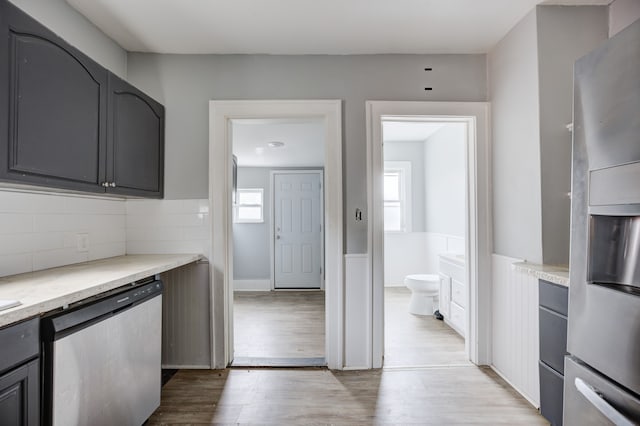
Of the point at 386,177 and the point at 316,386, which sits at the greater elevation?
the point at 386,177

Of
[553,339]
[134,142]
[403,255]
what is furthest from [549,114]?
[403,255]

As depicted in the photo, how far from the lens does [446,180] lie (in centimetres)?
422

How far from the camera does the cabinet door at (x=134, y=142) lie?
188cm

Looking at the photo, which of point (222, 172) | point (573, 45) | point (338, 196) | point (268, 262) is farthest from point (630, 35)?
point (268, 262)

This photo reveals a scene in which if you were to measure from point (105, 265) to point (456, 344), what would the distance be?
286 cm

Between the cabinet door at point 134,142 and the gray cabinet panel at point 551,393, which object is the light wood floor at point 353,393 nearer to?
the gray cabinet panel at point 551,393

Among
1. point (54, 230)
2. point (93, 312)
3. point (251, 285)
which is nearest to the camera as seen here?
point (93, 312)

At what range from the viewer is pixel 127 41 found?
7.53 feet

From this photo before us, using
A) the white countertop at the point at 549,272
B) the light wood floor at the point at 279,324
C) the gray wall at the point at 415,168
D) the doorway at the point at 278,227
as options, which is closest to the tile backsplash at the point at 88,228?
the light wood floor at the point at 279,324

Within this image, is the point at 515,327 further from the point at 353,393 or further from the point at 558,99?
the point at 558,99

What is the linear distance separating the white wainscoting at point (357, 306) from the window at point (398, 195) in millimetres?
2717

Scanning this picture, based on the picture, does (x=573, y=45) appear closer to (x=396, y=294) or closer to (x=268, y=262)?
(x=396, y=294)

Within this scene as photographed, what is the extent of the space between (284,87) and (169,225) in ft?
4.58

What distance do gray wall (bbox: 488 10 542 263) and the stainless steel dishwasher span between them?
2.30 meters
